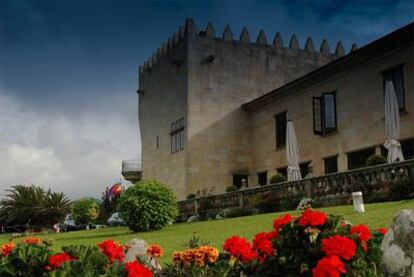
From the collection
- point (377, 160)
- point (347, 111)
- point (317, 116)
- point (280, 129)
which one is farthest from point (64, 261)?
point (280, 129)

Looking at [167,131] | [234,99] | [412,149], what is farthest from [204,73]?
[412,149]

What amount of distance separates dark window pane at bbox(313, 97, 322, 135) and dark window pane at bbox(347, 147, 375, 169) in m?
2.30

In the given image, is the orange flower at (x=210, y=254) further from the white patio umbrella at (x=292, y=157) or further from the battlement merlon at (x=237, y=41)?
the battlement merlon at (x=237, y=41)

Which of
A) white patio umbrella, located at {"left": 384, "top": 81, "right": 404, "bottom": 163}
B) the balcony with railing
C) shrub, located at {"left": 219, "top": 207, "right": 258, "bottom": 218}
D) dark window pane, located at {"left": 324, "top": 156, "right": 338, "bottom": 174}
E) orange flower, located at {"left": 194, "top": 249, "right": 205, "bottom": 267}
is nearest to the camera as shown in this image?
orange flower, located at {"left": 194, "top": 249, "right": 205, "bottom": 267}

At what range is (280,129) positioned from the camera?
3216 cm

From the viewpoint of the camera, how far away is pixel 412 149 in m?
22.8

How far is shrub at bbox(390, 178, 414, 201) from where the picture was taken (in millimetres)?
16797

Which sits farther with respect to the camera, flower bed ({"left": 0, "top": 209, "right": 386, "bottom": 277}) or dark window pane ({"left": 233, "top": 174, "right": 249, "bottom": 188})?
dark window pane ({"left": 233, "top": 174, "right": 249, "bottom": 188})

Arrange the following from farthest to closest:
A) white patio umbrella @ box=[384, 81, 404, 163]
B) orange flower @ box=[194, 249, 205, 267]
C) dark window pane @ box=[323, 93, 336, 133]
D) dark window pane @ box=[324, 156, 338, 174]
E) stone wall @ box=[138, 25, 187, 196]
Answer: stone wall @ box=[138, 25, 187, 196] → dark window pane @ box=[323, 93, 336, 133] → dark window pane @ box=[324, 156, 338, 174] → white patio umbrella @ box=[384, 81, 404, 163] → orange flower @ box=[194, 249, 205, 267]

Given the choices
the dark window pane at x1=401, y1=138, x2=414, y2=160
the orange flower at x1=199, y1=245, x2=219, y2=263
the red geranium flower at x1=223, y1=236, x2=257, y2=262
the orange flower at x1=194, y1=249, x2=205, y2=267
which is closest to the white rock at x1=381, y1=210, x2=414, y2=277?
the red geranium flower at x1=223, y1=236, x2=257, y2=262

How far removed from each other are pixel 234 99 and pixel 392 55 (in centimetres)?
1302

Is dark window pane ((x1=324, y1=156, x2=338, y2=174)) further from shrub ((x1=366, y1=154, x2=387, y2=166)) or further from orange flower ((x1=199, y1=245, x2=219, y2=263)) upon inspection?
orange flower ((x1=199, y1=245, x2=219, y2=263))

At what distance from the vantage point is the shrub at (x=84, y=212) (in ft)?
122

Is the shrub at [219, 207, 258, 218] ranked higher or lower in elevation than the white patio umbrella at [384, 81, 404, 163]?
lower
